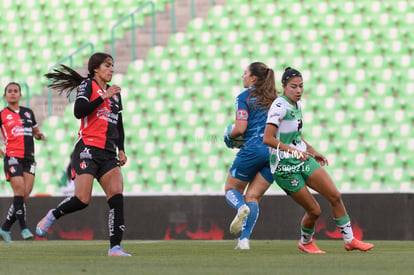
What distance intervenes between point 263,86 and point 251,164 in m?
0.82

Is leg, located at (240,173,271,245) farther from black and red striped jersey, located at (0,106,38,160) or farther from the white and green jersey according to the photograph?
black and red striped jersey, located at (0,106,38,160)

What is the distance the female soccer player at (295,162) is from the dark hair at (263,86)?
73cm

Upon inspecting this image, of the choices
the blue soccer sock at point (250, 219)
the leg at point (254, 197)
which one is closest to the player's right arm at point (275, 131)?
the leg at point (254, 197)

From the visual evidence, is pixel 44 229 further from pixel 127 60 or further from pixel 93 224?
pixel 127 60

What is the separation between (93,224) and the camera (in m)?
13.8

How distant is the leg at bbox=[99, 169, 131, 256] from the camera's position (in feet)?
25.4

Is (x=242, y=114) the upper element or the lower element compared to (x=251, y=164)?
upper

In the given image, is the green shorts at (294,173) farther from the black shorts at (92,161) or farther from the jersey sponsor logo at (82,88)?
the jersey sponsor logo at (82,88)

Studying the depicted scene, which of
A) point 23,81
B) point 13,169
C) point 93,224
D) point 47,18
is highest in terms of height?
point 47,18

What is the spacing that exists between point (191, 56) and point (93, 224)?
4.84 m

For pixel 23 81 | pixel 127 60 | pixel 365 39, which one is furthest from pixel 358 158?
pixel 23 81

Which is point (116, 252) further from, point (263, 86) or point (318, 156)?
point (263, 86)

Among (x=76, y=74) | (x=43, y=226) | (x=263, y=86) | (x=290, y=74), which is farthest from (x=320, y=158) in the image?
(x=43, y=226)

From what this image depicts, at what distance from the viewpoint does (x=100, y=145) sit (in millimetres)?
7949
